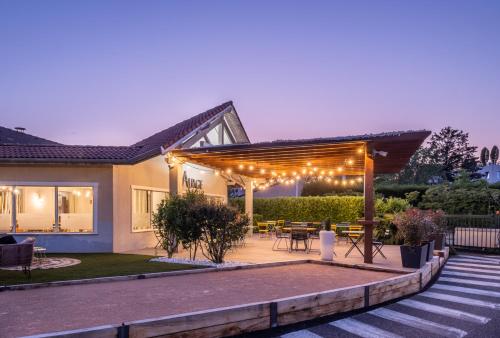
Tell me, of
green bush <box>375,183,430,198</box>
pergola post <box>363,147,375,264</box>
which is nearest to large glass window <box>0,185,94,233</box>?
pergola post <box>363,147,375,264</box>

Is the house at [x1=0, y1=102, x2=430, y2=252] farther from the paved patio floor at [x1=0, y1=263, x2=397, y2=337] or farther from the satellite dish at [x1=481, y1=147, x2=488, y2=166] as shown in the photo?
the satellite dish at [x1=481, y1=147, x2=488, y2=166]

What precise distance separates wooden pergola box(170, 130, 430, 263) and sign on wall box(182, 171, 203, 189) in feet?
3.00

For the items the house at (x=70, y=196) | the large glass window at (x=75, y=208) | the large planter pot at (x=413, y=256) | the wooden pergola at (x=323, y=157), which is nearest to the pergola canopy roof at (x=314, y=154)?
the wooden pergola at (x=323, y=157)

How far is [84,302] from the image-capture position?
18.6 ft

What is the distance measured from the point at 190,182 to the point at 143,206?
250 cm

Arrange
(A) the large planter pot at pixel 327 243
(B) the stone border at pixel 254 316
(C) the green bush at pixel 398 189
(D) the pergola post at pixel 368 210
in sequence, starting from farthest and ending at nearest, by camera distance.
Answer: (C) the green bush at pixel 398 189
(A) the large planter pot at pixel 327 243
(D) the pergola post at pixel 368 210
(B) the stone border at pixel 254 316

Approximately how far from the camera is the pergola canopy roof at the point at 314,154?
371 inches

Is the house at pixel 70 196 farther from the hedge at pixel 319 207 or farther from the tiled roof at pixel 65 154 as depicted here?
the hedge at pixel 319 207

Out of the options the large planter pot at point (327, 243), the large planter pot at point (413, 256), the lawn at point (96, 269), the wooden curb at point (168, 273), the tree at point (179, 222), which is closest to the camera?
the wooden curb at point (168, 273)

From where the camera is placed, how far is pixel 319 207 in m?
18.8

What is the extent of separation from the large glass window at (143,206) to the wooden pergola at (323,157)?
188 centimetres

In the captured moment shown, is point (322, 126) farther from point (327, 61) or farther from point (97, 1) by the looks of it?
point (97, 1)

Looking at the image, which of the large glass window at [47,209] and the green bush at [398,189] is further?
the green bush at [398,189]

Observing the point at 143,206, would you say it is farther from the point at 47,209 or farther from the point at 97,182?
the point at 47,209
